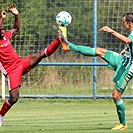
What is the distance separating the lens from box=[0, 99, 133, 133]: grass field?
11.6 meters

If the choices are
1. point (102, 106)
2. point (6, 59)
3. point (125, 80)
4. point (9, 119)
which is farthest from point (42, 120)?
point (102, 106)

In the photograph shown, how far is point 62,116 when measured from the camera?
47.4 feet

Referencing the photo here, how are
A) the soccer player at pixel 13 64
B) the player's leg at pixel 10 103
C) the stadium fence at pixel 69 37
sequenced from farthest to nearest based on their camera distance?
the stadium fence at pixel 69 37 < the soccer player at pixel 13 64 < the player's leg at pixel 10 103

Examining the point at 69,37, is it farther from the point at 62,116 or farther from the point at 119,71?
the point at 119,71

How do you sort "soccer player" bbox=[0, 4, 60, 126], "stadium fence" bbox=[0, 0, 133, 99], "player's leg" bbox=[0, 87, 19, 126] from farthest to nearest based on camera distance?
1. "stadium fence" bbox=[0, 0, 133, 99]
2. "soccer player" bbox=[0, 4, 60, 126]
3. "player's leg" bbox=[0, 87, 19, 126]

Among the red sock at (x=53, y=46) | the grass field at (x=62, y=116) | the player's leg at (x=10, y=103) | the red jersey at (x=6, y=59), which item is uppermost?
the red sock at (x=53, y=46)

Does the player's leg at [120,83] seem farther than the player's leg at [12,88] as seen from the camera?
No

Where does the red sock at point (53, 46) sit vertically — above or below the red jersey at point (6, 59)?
above

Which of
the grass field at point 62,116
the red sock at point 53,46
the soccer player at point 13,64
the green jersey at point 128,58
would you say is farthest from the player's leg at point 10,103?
the green jersey at point 128,58

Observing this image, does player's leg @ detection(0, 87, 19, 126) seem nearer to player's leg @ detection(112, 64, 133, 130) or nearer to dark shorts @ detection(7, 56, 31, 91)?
dark shorts @ detection(7, 56, 31, 91)

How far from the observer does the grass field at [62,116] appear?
11555 millimetres

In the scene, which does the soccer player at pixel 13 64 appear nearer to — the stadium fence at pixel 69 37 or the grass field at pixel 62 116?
the grass field at pixel 62 116

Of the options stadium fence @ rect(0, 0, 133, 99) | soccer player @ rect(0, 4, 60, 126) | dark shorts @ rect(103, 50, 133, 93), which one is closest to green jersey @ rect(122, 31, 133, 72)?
dark shorts @ rect(103, 50, 133, 93)

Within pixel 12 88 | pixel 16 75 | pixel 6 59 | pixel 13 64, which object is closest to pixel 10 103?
pixel 12 88
